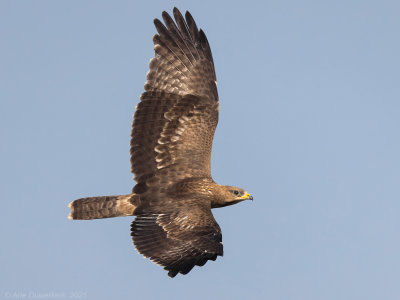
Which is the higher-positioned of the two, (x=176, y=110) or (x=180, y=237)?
(x=176, y=110)

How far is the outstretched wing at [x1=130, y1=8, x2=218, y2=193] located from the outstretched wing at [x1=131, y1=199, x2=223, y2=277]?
1.08 metres

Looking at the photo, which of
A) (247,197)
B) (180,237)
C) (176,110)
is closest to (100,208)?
(180,237)

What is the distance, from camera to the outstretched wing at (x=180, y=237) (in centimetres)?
1482

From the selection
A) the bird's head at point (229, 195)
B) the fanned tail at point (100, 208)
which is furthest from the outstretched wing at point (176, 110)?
the bird's head at point (229, 195)

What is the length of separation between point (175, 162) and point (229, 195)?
147 centimetres

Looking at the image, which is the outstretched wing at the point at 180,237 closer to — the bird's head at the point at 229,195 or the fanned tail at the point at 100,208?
the fanned tail at the point at 100,208

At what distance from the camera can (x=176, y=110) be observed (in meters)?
17.2

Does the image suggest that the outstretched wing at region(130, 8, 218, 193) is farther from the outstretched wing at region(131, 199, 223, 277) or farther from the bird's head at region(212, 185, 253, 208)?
the outstretched wing at region(131, 199, 223, 277)

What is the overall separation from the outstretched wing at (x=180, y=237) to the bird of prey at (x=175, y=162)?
2cm

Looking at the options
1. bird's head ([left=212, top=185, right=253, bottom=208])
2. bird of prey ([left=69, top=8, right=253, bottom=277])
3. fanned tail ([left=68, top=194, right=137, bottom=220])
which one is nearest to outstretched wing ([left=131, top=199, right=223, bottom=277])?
bird of prey ([left=69, top=8, right=253, bottom=277])

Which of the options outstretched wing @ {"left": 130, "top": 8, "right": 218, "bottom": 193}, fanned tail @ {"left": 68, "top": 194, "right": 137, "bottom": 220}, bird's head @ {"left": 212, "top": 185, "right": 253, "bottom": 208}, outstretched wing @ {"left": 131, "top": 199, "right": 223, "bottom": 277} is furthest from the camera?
outstretched wing @ {"left": 130, "top": 8, "right": 218, "bottom": 193}

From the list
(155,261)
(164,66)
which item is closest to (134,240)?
(155,261)

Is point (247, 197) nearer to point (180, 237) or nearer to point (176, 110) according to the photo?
point (180, 237)

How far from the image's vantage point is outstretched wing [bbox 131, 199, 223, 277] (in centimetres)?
1482
